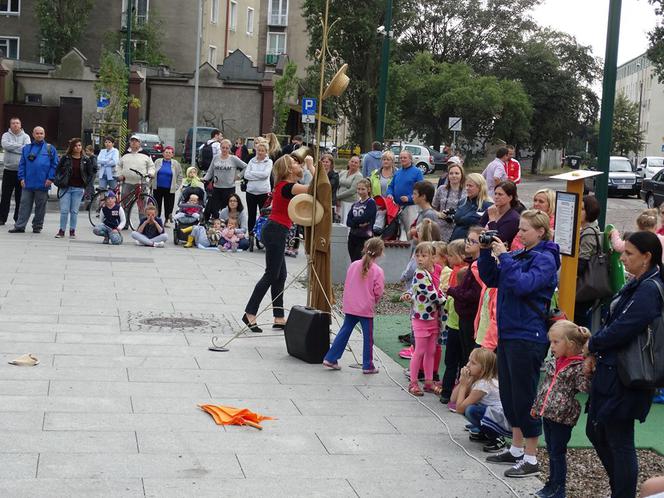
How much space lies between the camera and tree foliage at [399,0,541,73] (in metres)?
80.8

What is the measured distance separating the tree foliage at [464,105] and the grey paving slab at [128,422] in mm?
57770

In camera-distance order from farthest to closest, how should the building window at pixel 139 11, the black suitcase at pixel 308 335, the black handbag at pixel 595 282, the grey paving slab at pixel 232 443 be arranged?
the building window at pixel 139 11, the black suitcase at pixel 308 335, the black handbag at pixel 595 282, the grey paving slab at pixel 232 443

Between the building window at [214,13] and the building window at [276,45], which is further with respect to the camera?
the building window at [276,45]

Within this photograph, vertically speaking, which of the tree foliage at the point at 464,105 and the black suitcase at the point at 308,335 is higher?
the tree foliage at the point at 464,105

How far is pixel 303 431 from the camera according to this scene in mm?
7793

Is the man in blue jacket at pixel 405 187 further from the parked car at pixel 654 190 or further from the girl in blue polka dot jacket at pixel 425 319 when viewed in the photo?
the parked car at pixel 654 190

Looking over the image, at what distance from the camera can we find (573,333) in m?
6.43

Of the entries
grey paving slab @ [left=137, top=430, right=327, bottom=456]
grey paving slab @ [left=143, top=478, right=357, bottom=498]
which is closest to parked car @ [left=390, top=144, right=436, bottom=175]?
grey paving slab @ [left=137, top=430, right=327, bottom=456]

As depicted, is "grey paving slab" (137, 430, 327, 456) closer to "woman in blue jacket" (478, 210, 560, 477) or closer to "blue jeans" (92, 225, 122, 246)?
"woman in blue jacket" (478, 210, 560, 477)

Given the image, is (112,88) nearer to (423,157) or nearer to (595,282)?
(423,157)

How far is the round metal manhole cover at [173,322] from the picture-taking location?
11.7 metres

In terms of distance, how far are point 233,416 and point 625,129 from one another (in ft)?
295

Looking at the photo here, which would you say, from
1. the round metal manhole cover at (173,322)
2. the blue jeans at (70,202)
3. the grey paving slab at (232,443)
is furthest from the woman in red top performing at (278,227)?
the blue jeans at (70,202)

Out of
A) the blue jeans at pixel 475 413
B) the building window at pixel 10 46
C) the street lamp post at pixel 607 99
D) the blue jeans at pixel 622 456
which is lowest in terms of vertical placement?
the blue jeans at pixel 475 413
